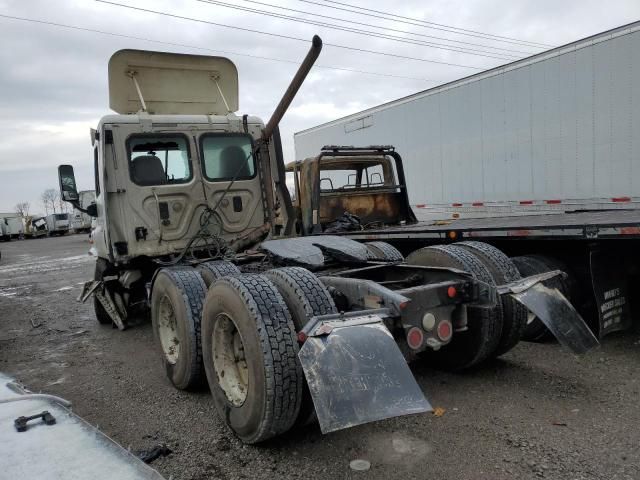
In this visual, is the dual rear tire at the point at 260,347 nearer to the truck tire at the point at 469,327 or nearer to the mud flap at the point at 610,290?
the truck tire at the point at 469,327

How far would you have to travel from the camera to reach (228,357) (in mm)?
3396

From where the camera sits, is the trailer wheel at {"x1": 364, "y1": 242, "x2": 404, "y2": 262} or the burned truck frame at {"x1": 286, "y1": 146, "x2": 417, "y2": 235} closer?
the trailer wheel at {"x1": 364, "y1": 242, "x2": 404, "y2": 262}

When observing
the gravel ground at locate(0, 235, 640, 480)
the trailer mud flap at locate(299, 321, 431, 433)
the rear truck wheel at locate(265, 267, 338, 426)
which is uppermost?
the rear truck wheel at locate(265, 267, 338, 426)

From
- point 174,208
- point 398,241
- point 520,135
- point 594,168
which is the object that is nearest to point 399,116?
point 520,135

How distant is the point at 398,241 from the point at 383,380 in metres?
3.76

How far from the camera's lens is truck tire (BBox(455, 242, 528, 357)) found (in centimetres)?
380

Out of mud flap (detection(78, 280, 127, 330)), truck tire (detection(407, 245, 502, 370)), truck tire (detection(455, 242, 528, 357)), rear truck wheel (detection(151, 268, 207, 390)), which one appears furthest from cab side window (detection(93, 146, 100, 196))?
truck tire (detection(455, 242, 528, 357))

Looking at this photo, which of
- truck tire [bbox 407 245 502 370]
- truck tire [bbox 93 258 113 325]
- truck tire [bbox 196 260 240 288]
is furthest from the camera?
truck tire [bbox 93 258 113 325]

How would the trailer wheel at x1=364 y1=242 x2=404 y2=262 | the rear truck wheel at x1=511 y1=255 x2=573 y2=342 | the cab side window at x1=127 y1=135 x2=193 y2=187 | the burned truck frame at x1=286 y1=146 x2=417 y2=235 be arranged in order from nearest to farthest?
the rear truck wheel at x1=511 y1=255 x2=573 y2=342, the trailer wheel at x1=364 y1=242 x2=404 y2=262, the cab side window at x1=127 y1=135 x2=193 y2=187, the burned truck frame at x1=286 y1=146 x2=417 y2=235

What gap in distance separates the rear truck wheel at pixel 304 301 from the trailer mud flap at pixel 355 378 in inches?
15.8

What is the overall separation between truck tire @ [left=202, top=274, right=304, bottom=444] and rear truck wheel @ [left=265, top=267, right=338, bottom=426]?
0.28 feet

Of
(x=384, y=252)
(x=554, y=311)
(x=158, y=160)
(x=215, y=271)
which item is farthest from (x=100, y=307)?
(x=554, y=311)

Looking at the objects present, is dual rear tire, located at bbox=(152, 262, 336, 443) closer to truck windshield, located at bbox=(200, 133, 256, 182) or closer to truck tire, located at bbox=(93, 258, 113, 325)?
truck windshield, located at bbox=(200, 133, 256, 182)

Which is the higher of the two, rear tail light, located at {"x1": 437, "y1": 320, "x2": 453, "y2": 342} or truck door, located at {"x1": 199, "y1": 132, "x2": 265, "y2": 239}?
truck door, located at {"x1": 199, "y1": 132, "x2": 265, "y2": 239}
